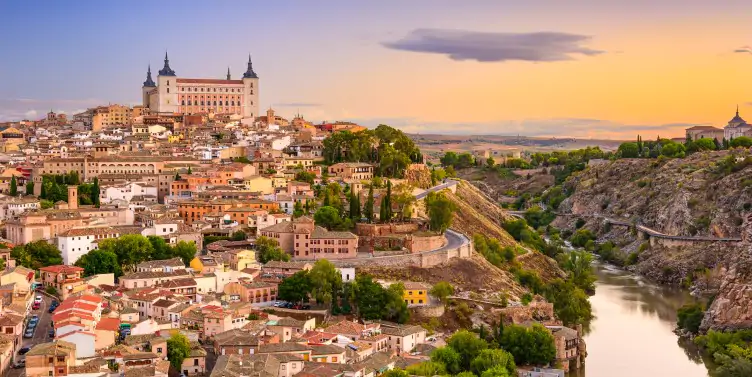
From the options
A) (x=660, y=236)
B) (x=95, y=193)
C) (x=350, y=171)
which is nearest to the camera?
(x=95, y=193)

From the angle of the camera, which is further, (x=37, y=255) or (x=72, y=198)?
(x=72, y=198)

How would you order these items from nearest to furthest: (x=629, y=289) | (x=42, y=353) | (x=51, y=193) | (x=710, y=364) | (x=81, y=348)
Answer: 1. (x=42, y=353)
2. (x=81, y=348)
3. (x=710, y=364)
4. (x=51, y=193)
5. (x=629, y=289)

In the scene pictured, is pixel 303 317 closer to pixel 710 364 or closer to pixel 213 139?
pixel 710 364

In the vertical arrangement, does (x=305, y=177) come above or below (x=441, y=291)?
above

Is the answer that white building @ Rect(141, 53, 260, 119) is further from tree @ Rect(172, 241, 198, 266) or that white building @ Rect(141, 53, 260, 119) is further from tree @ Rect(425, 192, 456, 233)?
tree @ Rect(172, 241, 198, 266)

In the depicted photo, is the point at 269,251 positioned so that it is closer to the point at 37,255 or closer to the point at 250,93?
the point at 37,255

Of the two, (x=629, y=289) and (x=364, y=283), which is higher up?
(x=364, y=283)

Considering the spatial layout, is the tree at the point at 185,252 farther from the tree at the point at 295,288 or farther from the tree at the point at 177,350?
the tree at the point at 177,350

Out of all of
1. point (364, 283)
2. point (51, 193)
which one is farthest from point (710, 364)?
point (51, 193)

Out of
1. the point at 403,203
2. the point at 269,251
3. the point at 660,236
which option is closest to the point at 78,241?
the point at 269,251
